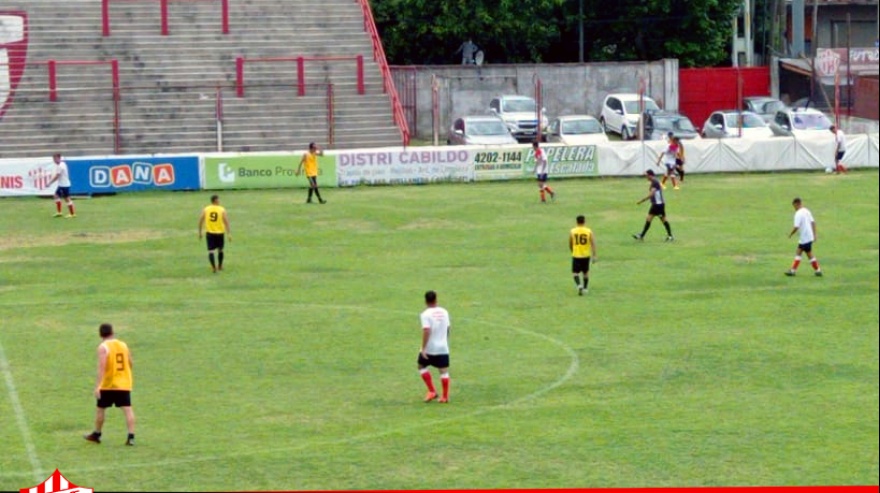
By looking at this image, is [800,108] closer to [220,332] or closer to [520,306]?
[520,306]

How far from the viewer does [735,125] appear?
5972 cm

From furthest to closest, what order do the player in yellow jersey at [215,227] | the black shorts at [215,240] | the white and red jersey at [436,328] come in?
the black shorts at [215,240] < the player in yellow jersey at [215,227] < the white and red jersey at [436,328]

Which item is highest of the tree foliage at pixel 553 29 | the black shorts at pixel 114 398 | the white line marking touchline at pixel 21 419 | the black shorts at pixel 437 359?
the tree foliage at pixel 553 29

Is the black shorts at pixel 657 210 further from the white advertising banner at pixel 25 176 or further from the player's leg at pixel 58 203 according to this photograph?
the white advertising banner at pixel 25 176

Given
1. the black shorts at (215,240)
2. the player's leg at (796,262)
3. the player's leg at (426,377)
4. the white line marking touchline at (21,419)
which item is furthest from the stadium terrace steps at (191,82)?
the player's leg at (426,377)

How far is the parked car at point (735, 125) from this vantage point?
58.2 meters

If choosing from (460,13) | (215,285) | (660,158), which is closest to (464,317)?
(215,285)

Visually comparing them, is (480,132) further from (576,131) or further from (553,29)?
(553,29)

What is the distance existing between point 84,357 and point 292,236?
48.5 ft

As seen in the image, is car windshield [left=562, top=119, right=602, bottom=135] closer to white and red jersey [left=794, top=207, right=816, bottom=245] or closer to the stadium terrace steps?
the stadium terrace steps

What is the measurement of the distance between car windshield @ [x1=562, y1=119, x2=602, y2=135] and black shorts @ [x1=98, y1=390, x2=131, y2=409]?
41356 mm

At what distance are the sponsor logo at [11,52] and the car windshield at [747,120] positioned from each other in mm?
28745

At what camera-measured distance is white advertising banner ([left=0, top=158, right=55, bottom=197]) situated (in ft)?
147

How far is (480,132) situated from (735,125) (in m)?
11.1
